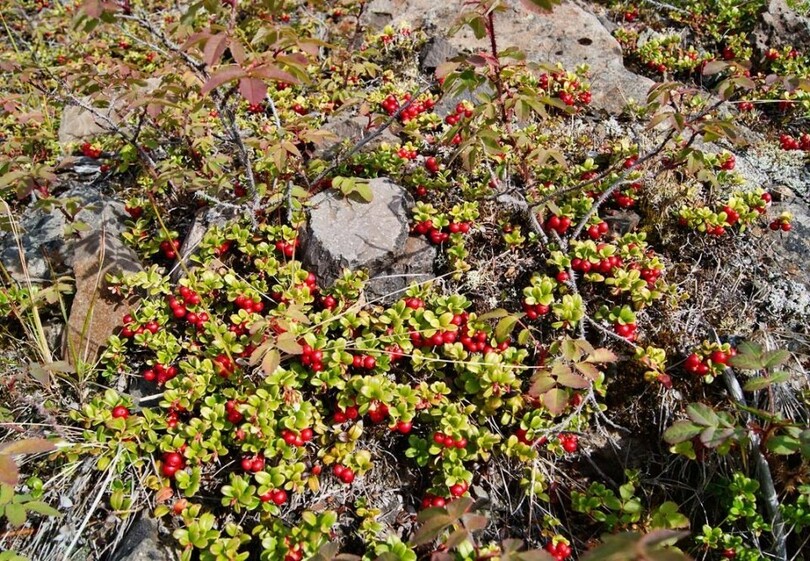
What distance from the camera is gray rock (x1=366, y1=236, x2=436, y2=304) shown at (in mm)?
4009

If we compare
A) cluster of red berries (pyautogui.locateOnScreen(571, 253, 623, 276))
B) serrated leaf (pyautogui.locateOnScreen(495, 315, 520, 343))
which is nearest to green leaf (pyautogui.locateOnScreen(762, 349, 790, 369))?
cluster of red berries (pyautogui.locateOnScreen(571, 253, 623, 276))

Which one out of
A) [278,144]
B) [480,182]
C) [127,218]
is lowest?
[127,218]

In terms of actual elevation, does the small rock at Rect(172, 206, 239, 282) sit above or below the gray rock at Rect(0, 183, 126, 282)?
above

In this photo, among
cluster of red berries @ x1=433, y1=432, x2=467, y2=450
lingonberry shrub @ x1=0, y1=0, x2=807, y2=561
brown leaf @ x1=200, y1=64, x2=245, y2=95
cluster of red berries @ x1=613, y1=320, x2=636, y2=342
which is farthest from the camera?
cluster of red berries @ x1=613, y1=320, x2=636, y2=342

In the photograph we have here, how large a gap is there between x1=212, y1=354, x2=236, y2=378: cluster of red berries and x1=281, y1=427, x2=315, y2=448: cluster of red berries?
22.0 inches

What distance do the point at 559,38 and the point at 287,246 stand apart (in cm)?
418

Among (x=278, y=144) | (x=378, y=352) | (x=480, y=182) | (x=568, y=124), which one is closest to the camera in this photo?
(x=378, y=352)

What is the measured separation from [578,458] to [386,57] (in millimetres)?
4924

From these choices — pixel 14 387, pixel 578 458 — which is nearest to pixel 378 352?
pixel 578 458

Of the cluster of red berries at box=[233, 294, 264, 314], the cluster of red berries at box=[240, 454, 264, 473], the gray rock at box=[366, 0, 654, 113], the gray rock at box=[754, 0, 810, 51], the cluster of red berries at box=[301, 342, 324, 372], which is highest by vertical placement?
the gray rock at box=[754, 0, 810, 51]

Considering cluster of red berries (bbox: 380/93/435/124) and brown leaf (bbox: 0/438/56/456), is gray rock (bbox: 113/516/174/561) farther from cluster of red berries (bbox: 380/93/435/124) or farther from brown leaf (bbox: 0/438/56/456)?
cluster of red berries (bbox: 380/93/435/124)

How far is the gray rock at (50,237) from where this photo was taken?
14.5ft

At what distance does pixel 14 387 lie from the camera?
373 centimetres

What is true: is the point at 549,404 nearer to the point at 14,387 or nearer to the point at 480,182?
the point at 480,182
